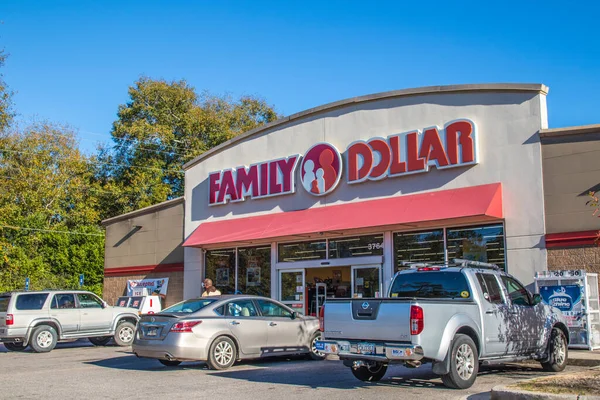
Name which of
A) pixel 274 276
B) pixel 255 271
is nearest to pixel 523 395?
pixel 274 276

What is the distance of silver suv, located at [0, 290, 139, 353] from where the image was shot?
18.0m

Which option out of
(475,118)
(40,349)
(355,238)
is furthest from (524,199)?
(40,349)

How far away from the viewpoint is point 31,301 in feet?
60.5

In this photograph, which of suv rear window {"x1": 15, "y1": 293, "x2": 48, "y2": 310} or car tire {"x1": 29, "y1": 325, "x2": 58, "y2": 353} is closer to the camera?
car tire {"x1": 29, "y1": 325, "x2": 58, "y2": 353}

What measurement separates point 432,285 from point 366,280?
28.8 feet

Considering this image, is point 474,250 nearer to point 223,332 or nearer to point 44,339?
point 223,332

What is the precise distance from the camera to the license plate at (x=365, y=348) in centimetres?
1016

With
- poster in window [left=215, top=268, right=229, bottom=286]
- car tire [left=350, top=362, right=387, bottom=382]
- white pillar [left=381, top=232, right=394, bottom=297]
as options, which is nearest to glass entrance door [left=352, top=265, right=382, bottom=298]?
white pillar [left=381, top=232, right=394, bottom=297]

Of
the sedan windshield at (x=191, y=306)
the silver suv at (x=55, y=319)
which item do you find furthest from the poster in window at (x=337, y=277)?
the sedan windshield at (x=191, y=306)

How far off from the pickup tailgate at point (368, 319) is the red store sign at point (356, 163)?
884 cm

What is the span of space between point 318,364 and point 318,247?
7.70 m

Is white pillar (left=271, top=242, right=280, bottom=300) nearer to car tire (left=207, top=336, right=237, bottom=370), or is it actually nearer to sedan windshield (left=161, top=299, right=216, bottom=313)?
sedan windshield (left=161, top=299, right=216, bottom=313)

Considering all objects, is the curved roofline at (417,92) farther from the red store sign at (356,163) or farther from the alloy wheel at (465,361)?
the alloy wheel at (465,361)

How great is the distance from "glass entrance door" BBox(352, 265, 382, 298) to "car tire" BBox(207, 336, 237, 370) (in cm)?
715
